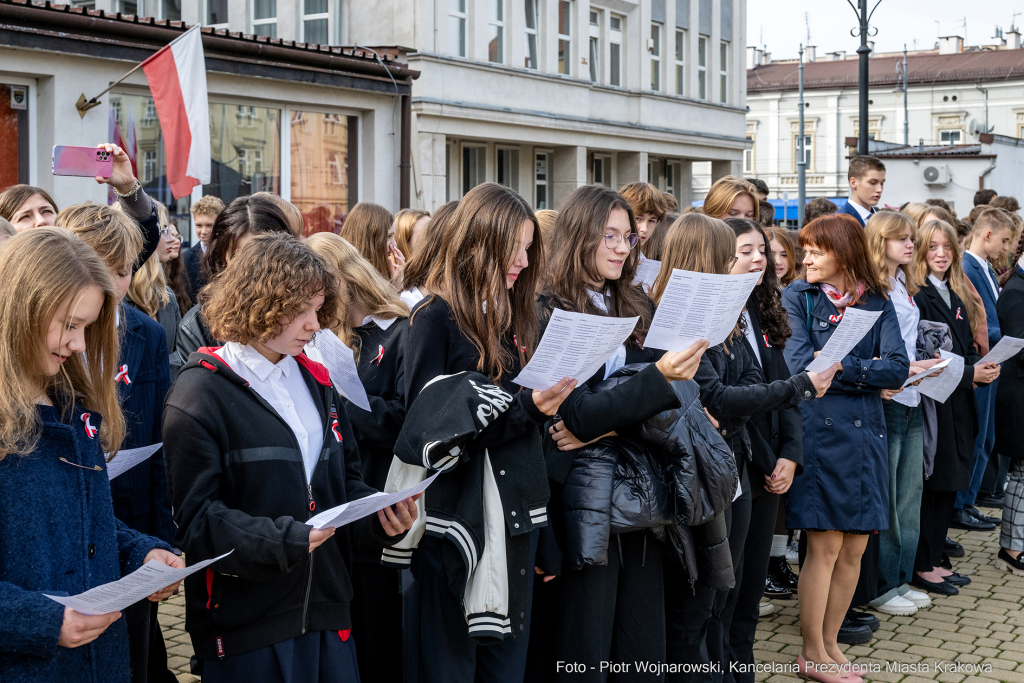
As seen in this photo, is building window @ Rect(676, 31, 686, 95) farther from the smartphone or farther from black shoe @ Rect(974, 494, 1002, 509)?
the smartphone

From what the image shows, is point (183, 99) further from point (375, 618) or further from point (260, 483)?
point (260, 483)

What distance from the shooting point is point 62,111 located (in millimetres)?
12633

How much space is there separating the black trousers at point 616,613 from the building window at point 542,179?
22.6 meters

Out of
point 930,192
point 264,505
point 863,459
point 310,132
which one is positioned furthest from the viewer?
point 930,192

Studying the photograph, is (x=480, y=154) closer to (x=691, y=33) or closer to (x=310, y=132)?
(x=310, y=132)

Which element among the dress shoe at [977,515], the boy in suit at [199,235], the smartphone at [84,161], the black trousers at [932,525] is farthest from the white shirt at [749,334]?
the dress shoe at [977,515]

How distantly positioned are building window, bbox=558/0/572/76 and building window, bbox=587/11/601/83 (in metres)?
1.33

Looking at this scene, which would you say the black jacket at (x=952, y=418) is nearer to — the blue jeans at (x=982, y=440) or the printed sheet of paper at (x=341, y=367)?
the blue jeans at (x=982, y=440)

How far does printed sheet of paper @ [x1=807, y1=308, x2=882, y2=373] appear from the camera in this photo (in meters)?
4.48

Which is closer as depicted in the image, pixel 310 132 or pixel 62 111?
pixel 62 111

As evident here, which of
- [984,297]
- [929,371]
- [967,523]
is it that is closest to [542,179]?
[967,523]

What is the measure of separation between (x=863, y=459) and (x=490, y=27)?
20.2 m

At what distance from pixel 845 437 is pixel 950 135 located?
219ft

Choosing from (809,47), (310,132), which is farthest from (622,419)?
(809,47)
